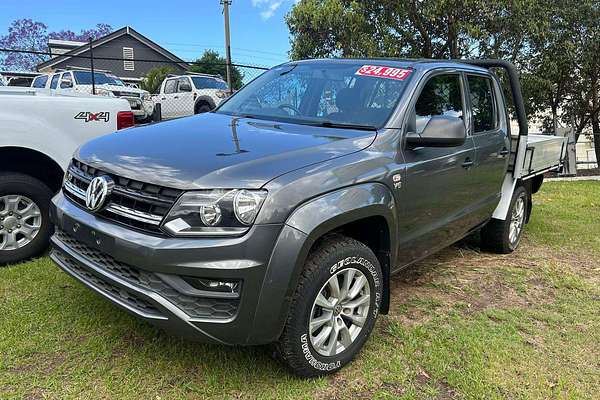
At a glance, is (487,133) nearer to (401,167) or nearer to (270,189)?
(401,167)

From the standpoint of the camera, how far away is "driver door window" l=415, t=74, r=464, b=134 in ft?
12.0

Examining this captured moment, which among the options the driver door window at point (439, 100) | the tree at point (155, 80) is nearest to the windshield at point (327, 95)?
the driver door window at point (439, 100)

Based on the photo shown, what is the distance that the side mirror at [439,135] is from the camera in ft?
10.7

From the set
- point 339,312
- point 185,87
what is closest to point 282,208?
point 339,312

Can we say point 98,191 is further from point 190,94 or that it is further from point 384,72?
point 190,94

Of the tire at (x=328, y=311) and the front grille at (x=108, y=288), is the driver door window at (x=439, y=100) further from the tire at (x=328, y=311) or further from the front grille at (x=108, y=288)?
the front grille at (x=108, y=288)

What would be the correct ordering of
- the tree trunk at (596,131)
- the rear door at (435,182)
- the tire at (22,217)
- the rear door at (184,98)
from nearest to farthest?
the rear door at (435,182), the tire at (22,217), the tree trunk at (596,131), the rear door at (184,98)

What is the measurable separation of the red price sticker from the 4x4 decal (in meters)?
2.29

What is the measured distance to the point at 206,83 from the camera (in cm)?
1752

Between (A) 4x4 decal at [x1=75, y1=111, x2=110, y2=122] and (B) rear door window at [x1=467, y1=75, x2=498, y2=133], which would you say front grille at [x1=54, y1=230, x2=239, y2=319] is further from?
(B) rear door window at [x1=467, y1=75, x2=498, y2=133]

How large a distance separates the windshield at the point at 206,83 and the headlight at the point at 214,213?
15516 millimetres

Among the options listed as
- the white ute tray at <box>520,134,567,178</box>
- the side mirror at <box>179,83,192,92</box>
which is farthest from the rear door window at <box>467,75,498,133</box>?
the side mirror at <box>179,83,192,92</box>

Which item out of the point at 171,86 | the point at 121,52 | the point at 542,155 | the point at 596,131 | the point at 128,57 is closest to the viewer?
the point at 542,155

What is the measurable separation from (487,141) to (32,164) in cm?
382
